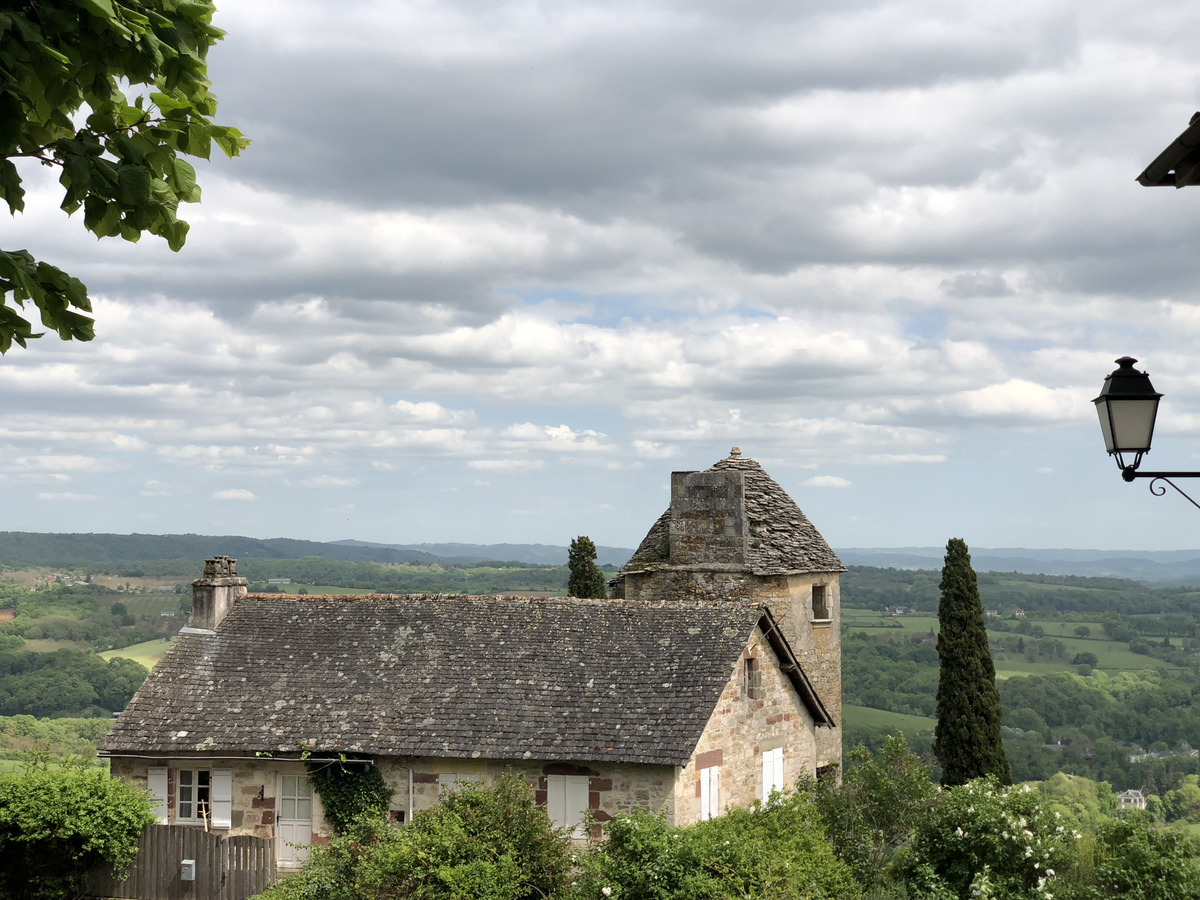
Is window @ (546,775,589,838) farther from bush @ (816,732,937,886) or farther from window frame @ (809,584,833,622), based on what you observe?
window frame @ (809,584,833,622)

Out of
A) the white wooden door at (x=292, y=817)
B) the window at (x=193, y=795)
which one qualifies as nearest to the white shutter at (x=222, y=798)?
the window at (x=193, y=795)

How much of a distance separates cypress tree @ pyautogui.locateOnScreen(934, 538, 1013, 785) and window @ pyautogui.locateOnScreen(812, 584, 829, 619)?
3211mm

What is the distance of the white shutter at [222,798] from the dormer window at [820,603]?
15264 mm

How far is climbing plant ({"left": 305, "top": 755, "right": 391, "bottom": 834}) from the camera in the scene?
23.9 meters

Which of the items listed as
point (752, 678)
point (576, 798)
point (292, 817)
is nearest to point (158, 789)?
point (292, 817)

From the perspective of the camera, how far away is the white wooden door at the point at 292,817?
2444 cm

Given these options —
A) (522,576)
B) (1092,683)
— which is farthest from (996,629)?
(522,576)

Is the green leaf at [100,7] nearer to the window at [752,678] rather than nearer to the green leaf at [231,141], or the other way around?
the green leaf at [231,141]

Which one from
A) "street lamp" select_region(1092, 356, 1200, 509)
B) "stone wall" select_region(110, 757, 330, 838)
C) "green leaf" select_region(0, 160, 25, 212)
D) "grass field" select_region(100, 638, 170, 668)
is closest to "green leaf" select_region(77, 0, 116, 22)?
"green leaf" select_region(0, 160, 25, 212)

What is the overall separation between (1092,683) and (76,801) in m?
112

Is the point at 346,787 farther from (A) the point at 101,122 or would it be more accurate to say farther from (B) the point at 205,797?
(A) the point at 101,122

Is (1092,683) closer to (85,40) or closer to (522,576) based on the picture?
(522,576)

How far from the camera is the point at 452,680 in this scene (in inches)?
1006

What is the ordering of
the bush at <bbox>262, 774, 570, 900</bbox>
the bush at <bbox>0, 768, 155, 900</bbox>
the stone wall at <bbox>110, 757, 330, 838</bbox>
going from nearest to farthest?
the bush at <bbox>262, 774, 570, 900</bbox> < the bush at <bbox>0, 768, 155, 900</bbox> < the stone wall at <bbox>110, 757, 330, 838</bbox>
